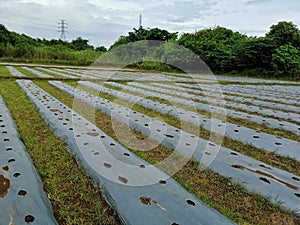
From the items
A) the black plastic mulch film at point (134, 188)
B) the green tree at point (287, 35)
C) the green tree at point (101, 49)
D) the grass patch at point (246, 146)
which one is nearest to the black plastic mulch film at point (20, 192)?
the black plastic mulch film at point (134, 188)

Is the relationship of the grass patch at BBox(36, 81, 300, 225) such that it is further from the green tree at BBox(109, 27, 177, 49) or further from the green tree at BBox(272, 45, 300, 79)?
the green tree at BBox(109, 27, 177, 49)

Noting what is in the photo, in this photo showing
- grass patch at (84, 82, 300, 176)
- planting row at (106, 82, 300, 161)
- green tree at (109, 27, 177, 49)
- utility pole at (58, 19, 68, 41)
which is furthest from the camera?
utility pole at (58, 19, 68, 41)

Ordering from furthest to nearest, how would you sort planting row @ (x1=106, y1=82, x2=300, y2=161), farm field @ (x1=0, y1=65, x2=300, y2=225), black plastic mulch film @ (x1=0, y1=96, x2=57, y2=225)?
planting row @ (x1=106, y1=82, x2=300, y2=161), farm field @ (x1=0, y1=65, x2=300, y2=225), black plastic mulch film @ (x1=0, y1=96, x2=57, y2=225)

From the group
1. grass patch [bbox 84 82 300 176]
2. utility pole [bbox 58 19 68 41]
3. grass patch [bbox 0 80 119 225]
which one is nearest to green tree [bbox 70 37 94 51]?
utility pole [bbox 58 19 68 41]

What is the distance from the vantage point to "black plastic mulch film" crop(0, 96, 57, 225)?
3.00 feet

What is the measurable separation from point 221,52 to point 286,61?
2780 mm

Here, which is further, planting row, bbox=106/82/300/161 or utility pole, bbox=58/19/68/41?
utility pole, bbox=58/19/68/41

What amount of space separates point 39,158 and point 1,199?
2.02 ft

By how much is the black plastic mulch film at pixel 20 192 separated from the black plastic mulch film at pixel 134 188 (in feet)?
0.90

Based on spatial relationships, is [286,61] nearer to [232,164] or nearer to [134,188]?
[232,164]

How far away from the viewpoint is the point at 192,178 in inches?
57.4

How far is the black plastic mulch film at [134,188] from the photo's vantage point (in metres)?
0.98

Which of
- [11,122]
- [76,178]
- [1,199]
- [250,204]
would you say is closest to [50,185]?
[76,178]

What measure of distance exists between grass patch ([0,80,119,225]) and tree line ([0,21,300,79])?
34.2ft
